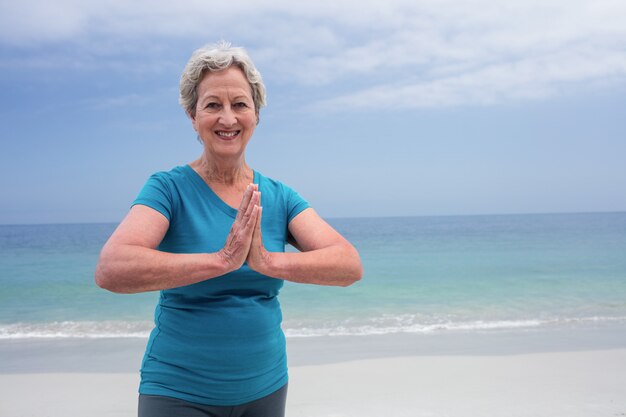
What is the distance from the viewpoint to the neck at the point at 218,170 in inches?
72.8

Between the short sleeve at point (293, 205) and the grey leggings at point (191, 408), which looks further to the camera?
the short sleeve at point (293, 205)

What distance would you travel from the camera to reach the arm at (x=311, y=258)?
5.37 feet

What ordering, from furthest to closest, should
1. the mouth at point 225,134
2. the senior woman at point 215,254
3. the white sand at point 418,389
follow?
the white sand at point 418,389, the mouth at point 225,134, the senior woman at point 215,254

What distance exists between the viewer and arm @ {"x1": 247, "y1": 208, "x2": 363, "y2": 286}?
1.64m

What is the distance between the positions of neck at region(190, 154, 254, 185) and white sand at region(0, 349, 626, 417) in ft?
14.0

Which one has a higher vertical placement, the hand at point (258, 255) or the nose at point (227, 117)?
the nose at point (227, 117)

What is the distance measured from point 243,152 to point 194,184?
0.18 metres

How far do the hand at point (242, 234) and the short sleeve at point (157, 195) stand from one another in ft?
0.84

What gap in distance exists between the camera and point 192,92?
71.4 inches

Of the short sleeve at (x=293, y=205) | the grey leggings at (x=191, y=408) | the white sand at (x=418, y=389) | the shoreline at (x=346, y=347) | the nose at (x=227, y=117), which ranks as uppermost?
the nose at (x=227, y=117)

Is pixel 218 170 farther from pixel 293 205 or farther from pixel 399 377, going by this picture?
pixel 399 377

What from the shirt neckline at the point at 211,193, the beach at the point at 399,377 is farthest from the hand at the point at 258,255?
the beach at the point at 399,377

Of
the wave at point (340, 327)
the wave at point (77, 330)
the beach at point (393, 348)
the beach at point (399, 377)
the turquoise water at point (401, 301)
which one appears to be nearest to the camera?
the beach at point (399, 377)

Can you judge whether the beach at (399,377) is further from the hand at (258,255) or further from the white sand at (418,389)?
the hand at (258,255)
